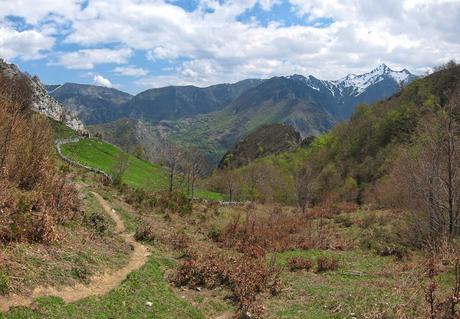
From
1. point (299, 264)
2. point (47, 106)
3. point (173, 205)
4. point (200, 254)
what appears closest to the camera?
point (200, 254)

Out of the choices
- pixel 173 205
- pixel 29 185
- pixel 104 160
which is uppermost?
pixel 104 160

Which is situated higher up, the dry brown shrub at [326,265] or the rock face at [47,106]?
the rock face at [47,106]

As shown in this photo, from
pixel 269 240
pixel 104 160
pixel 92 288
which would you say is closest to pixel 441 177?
pixel 269 240

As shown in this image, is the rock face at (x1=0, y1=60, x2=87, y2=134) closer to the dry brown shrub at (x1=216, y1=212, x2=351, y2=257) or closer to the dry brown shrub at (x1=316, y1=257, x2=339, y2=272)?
the dry brown shrub at (x1=216, y1=212, x2=351, y2=257)

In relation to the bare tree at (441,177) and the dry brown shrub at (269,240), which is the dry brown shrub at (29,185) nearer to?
the dry brown shrub at (269,240)

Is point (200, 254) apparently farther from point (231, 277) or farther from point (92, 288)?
point (92, 288)

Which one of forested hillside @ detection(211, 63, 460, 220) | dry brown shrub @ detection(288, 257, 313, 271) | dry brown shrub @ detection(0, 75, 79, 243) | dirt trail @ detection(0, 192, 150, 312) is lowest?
dry brown shrub @ detection(288, 257, 313, 271)

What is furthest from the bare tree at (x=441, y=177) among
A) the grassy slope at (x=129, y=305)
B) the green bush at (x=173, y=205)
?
the green bush at (x=173, y=205)

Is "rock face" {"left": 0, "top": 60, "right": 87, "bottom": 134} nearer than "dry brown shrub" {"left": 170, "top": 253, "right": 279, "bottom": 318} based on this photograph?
No

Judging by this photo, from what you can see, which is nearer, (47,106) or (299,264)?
(299,264)

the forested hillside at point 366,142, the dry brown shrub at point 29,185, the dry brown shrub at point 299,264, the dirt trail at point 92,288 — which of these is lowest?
the dry brown shrub at point 299,264

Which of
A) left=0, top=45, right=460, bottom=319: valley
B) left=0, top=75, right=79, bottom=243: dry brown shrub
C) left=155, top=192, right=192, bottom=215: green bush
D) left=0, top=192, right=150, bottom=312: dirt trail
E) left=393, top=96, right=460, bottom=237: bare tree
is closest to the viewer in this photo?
left=0, top=192, right=150, bottom=312: dirt trail

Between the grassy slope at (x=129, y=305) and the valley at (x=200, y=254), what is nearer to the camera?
the grassy slope at (x=129, y=305)

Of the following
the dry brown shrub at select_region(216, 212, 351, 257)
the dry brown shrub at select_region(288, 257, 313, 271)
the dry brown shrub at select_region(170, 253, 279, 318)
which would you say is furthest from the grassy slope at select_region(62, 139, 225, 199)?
the dry brown shrub at select_region(170, 253, 279, 318)
